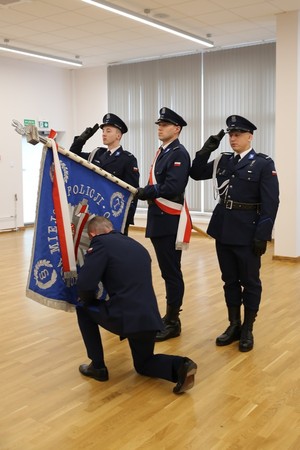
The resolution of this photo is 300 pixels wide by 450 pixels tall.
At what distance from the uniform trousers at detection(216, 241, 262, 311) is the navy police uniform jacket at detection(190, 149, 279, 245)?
0.29 ft

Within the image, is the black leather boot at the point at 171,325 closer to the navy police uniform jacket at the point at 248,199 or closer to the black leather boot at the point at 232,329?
the black leather boot at the point at 232,329

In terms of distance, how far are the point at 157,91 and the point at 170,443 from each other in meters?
8.57

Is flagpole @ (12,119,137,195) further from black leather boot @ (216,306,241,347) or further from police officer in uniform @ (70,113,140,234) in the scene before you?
black leather boot @ (216,306,241,347)

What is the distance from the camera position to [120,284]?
115 inches

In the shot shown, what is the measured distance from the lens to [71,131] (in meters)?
11.6

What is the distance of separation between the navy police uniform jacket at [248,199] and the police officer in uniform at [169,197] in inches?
12.0

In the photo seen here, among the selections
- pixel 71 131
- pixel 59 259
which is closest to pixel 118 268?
pixel 59 259

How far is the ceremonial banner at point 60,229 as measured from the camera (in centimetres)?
320

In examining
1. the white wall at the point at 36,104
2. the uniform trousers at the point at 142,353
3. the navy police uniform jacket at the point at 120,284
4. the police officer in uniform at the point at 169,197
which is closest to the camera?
the navy police uniform jacket at the point at 120,284

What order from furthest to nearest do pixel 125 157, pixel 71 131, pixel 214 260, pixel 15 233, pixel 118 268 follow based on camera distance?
1. pixel 71 131
2. pixel 15 233
3. pixel 214 260
4. pixel 125 157
5. pixel 118 268

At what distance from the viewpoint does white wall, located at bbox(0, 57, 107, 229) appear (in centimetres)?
1026

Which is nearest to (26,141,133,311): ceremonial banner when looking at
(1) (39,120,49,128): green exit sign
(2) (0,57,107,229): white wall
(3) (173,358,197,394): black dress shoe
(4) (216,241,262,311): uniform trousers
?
(3) (173,358,197,394): black dress shoe

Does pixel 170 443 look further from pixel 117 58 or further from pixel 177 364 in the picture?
pixel 117 58

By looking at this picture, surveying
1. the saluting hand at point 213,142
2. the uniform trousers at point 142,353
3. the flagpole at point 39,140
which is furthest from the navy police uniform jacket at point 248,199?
the uniform trousers at point 142,353
